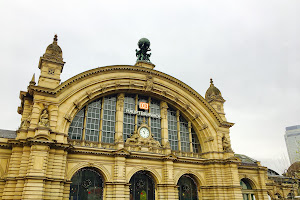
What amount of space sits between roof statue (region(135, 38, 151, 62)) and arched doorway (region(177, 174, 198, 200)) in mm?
19495

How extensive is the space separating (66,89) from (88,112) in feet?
13.2

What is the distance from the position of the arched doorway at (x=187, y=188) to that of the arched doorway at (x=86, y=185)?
36.2ft

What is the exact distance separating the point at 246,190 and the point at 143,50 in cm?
2733

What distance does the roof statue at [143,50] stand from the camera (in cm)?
4072

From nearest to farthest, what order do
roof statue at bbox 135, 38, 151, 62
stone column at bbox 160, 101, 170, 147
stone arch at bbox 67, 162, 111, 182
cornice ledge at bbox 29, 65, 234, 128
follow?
1. stone arch at bbox 67, 162, 111, 182
2. cornice ledge at bbox 29, 65, 234, 128
3. stone column at bbox 160, 101, 170, 147
4. roof statue at bbox 135, 38, 151, 62

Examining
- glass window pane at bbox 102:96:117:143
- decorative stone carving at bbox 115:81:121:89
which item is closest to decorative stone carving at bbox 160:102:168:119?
glass window pane at bbox 102:96:117:143

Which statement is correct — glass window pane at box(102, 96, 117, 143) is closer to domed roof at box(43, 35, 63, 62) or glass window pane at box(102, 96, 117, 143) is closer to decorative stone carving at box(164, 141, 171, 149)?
decorative stone carving at box(164, 141, 171, 149)

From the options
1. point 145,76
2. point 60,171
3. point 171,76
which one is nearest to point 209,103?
point 171,76

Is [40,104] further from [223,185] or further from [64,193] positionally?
[223,185]

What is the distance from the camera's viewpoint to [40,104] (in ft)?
89.0

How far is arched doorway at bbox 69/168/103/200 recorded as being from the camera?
87.2 feet

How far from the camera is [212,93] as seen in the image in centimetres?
4031

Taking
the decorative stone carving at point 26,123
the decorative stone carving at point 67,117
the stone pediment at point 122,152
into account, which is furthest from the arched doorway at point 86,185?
the decorative stone carving at point 26,123

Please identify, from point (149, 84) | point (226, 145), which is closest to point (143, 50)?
point (149, 84)
